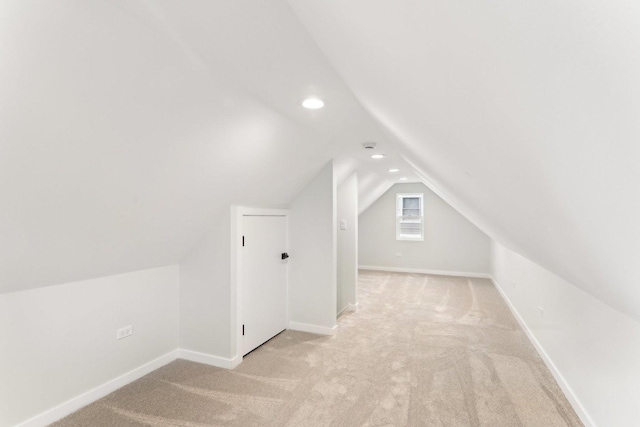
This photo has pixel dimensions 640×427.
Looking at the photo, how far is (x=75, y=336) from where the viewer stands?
2344 millimetres

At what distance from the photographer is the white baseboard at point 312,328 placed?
3.78 m

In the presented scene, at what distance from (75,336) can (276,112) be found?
2.18 metres

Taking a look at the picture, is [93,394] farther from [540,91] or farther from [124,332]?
[540,91]

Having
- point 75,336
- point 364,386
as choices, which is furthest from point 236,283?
point 364,386

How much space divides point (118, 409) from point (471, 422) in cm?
245

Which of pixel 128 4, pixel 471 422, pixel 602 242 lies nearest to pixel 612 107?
pixel 602 242

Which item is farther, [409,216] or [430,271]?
[409,216]

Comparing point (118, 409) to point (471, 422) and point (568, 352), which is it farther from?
point (568, 352)

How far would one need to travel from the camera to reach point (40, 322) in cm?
216

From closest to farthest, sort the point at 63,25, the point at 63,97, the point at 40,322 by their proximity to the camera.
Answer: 1. the point at 63,25
2. the point at 63,97
3. the point at 40,322

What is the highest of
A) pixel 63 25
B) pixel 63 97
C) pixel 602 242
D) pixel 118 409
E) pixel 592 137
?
pixel 63 25

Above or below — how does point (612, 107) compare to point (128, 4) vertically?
below

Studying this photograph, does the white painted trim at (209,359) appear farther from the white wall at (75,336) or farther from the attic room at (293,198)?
the white wall at (75,336)

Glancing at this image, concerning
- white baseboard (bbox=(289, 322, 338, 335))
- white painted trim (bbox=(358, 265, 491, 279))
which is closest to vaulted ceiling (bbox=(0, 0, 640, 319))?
white baseboard (bbox=(289, 322, 338, 335))
